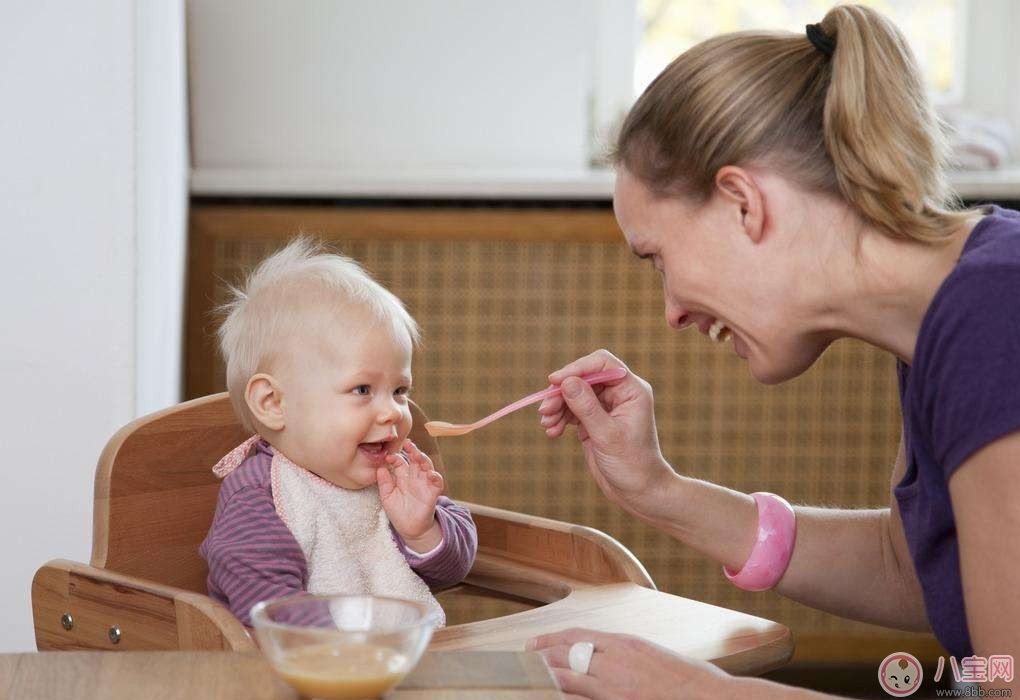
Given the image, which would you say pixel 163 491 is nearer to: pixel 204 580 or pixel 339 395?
pixel 204 580

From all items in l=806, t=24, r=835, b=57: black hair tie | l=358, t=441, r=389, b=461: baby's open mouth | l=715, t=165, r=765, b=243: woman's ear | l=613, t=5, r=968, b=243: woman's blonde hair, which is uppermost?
l=806, t=24, r=835, b=57: black hair tie

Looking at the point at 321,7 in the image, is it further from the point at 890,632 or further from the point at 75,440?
the point at 890,632

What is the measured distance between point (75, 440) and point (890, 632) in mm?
1608

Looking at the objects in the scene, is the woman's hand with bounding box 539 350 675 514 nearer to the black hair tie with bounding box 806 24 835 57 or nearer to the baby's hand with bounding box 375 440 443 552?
the baby's hand with bounding box 375 440 443 552

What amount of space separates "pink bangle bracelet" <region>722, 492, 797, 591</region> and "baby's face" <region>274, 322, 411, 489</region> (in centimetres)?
42

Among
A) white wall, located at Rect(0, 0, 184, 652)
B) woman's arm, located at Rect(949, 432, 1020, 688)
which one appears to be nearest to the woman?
woman's arm, located at Rect(949, 432, 1020, 688)

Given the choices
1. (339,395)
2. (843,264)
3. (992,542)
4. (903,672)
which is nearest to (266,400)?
(339,395)

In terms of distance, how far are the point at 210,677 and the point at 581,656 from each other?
331mm

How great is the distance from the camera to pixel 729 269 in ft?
3.85

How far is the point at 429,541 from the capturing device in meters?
1.33

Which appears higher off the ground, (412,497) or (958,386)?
(958,386)

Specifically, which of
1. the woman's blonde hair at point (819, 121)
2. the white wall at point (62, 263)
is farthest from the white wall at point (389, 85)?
the woman's blonde hair at point (819, 121)

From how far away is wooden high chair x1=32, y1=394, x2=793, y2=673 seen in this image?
111 cm

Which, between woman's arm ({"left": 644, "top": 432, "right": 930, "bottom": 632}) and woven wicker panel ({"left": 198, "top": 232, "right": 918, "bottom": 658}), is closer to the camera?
woman's arm ({"left": 644, "top": 432, "right": 930, "bottom": 632})
